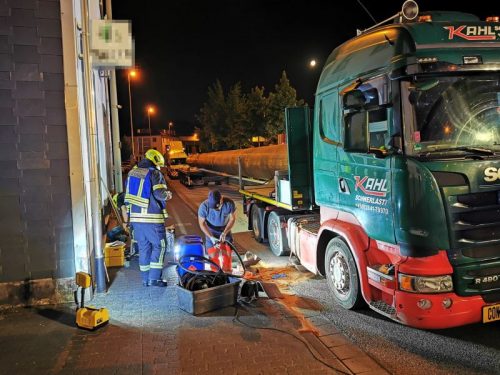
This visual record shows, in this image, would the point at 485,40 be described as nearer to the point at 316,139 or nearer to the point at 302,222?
the point at 316,139

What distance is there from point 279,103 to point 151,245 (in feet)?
92.1

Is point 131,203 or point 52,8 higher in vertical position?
point 52,8

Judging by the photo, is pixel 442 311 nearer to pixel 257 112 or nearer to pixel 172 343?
pixel 172 343

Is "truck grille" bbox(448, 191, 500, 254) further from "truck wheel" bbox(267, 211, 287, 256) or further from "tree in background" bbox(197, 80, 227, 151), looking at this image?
"tree in background" bbox(197, 80, 227, 151)

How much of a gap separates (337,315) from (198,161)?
1019 inches

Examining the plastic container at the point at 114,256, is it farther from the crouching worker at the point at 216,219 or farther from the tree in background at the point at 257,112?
the tree in background at the point at 257,112

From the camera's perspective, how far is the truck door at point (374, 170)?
4211 mm

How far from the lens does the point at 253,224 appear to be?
385 inches

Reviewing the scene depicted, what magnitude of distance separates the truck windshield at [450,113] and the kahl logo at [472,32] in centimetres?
39

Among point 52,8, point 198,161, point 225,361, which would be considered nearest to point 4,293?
point 225,361

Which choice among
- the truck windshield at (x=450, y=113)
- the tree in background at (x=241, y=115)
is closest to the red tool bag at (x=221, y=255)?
the truck windshield at (x=450, y=113)

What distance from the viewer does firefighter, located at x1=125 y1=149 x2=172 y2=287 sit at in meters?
6.05

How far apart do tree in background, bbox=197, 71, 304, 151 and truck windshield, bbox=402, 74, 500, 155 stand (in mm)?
25438

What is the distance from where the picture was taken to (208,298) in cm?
508
